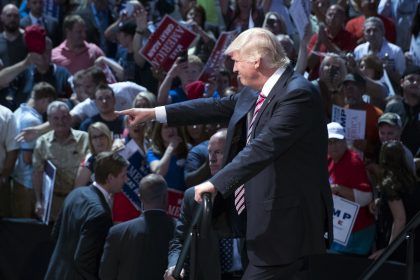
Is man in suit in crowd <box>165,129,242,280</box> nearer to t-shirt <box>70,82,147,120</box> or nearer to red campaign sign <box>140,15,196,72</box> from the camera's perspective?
t-shirt <box>70,82,147,120</box>

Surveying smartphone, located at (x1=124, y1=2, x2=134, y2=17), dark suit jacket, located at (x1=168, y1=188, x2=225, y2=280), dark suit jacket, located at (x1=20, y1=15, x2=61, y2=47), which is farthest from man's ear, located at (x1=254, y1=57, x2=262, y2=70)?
dark suit jacket, located at (x1=20, y1=15, x2=61, y2=47)

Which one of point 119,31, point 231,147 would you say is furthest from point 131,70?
point 231,147

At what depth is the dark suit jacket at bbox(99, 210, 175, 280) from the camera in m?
6.90

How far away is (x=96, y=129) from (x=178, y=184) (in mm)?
877

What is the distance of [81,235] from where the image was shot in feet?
24.2

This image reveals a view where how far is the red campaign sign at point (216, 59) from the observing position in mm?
10297

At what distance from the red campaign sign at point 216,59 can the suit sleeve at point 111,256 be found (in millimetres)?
3549

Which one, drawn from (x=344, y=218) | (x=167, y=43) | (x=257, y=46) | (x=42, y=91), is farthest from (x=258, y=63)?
(x=167, y=43)

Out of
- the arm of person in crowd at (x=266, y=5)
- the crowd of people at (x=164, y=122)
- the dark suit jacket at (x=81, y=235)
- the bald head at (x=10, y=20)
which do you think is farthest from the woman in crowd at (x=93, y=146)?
the arm of person in crowd at (x=266, y=5)

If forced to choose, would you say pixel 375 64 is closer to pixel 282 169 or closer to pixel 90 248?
pixel 90 248

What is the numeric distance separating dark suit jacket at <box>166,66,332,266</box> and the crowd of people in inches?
2.2

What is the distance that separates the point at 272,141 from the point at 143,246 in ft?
7.62

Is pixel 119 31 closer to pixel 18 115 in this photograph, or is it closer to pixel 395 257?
pixel 18 115

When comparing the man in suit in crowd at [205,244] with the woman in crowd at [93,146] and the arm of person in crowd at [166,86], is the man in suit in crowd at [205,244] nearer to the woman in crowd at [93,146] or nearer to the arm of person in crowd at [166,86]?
the woman in crowd at [93,146]
